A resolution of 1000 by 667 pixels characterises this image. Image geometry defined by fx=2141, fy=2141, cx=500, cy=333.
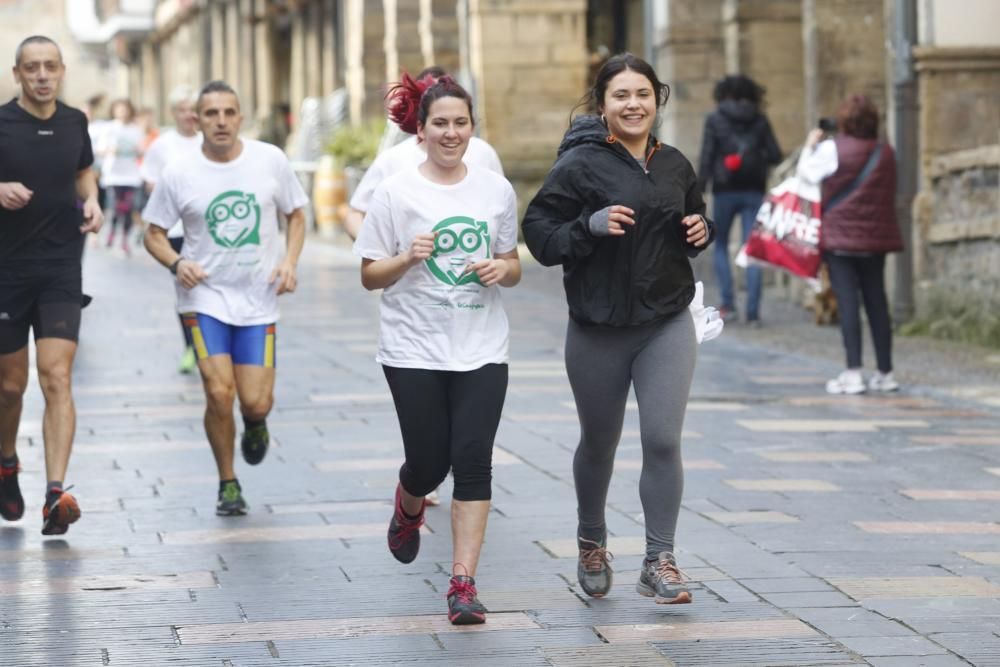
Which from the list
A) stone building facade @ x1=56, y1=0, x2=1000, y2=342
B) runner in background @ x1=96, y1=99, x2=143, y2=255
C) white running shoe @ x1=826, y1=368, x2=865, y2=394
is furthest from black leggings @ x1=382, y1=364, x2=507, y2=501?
runner in background @ x1=96, y1=99, x2=143, y2=255

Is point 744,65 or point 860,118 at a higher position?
point 744,65

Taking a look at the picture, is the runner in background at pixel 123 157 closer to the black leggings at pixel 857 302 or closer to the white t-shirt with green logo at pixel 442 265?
the black leggings at pixel 857 302

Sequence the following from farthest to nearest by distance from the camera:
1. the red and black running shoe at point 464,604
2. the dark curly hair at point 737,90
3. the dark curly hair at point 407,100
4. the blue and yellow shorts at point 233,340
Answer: the dark curly hair at point 737,90 < the blue and yellow shorts at point 233,340 < the dark curly hair at point 407,100 < the red and black running shoe at point 464,604

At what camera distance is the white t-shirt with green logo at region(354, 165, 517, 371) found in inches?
247

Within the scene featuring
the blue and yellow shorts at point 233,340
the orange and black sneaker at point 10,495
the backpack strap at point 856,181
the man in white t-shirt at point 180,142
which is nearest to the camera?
the orange and black sneaker at point 10,495

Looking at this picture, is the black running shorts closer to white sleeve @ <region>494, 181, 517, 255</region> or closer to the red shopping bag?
white sleeve @ <region>494, 181, 517, 255</region>

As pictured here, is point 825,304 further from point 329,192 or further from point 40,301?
point 329,192

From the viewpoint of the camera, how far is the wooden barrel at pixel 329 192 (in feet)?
102

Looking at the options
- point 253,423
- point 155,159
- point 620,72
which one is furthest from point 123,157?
point 620,72

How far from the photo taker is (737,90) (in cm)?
1573

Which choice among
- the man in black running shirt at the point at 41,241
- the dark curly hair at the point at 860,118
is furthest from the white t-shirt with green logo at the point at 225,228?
the dark curly hair at the point at 860,118

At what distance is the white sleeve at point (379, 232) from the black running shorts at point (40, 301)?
5.93 ft

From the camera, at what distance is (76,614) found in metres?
6.20

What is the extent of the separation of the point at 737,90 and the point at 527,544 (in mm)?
8969
